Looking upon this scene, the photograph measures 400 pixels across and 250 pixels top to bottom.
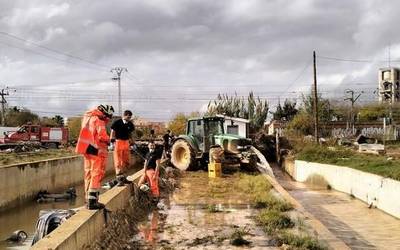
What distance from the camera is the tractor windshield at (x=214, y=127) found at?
80.6 ft

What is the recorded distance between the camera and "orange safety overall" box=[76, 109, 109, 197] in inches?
331

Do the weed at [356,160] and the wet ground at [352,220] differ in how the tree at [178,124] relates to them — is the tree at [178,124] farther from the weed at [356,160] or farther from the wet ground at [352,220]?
the wet ground at [352,220]

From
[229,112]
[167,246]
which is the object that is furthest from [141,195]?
[229,112]

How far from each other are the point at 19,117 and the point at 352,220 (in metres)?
76.5

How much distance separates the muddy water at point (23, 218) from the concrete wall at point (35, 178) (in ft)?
1.33

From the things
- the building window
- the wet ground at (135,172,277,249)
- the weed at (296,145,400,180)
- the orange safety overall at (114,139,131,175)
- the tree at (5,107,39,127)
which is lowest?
the wet ground at (135,172,277,249)

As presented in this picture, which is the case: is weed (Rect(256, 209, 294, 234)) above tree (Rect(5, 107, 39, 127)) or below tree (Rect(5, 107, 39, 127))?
below

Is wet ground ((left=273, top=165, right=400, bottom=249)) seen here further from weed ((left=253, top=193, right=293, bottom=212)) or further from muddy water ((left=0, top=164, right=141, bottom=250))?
muddy water ((left=0, top=164, right=141, bottom=250))

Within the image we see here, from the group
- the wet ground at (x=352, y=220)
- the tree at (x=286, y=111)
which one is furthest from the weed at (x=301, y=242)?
the tree at (x=286, y=111)

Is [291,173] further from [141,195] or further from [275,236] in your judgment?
[275,236]

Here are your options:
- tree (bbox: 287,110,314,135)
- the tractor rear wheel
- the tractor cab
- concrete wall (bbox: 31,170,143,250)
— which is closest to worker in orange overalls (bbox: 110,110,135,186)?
concrete wall (bbox: 31,170,143,250)

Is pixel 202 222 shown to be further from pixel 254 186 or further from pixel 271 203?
pixel 254 186

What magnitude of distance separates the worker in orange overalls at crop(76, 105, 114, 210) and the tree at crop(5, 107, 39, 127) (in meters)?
78.2

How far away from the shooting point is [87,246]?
24.9 feet
